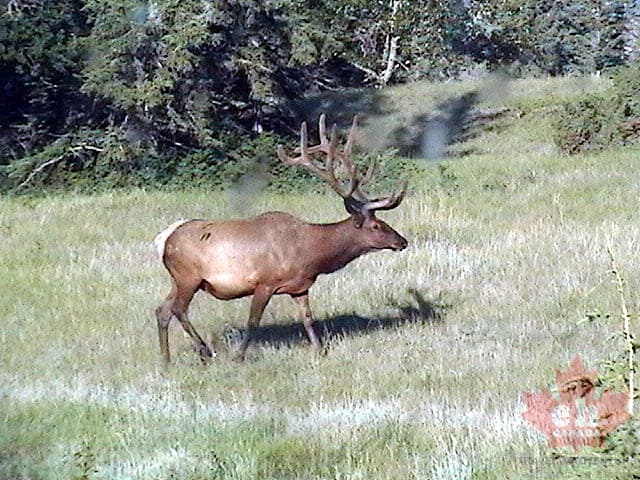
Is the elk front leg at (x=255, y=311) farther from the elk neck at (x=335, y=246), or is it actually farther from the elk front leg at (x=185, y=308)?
the elk neck at (x=335, y=246)

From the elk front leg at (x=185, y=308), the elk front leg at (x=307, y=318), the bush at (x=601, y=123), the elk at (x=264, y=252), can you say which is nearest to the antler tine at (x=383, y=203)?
the elk at (x=264, y=252)

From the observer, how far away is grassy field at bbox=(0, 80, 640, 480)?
6.70 m

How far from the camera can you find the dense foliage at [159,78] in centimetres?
2611

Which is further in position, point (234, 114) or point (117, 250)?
point (234, 114)

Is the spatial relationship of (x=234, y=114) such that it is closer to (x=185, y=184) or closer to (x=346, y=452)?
(x=185, y=184)

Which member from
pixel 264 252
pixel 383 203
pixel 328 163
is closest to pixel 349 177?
pixel 328 163

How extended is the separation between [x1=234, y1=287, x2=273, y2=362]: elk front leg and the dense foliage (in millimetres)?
14287

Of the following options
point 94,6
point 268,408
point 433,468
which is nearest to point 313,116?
point 94,6

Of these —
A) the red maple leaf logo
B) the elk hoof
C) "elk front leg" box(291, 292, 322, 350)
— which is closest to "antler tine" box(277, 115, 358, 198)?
"elk front leg" box(291, 292, 322, 350)

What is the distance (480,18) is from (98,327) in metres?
24.1

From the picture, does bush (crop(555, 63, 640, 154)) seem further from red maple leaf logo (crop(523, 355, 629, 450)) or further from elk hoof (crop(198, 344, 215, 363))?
red maple leaf logo (crop(523, 355, 629, 450))

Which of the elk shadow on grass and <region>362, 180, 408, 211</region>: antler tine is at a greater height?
<region>362, 180, 408, 211</region>: antler tine

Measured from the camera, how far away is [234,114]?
30156 millimetres

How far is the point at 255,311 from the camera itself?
1046cm
